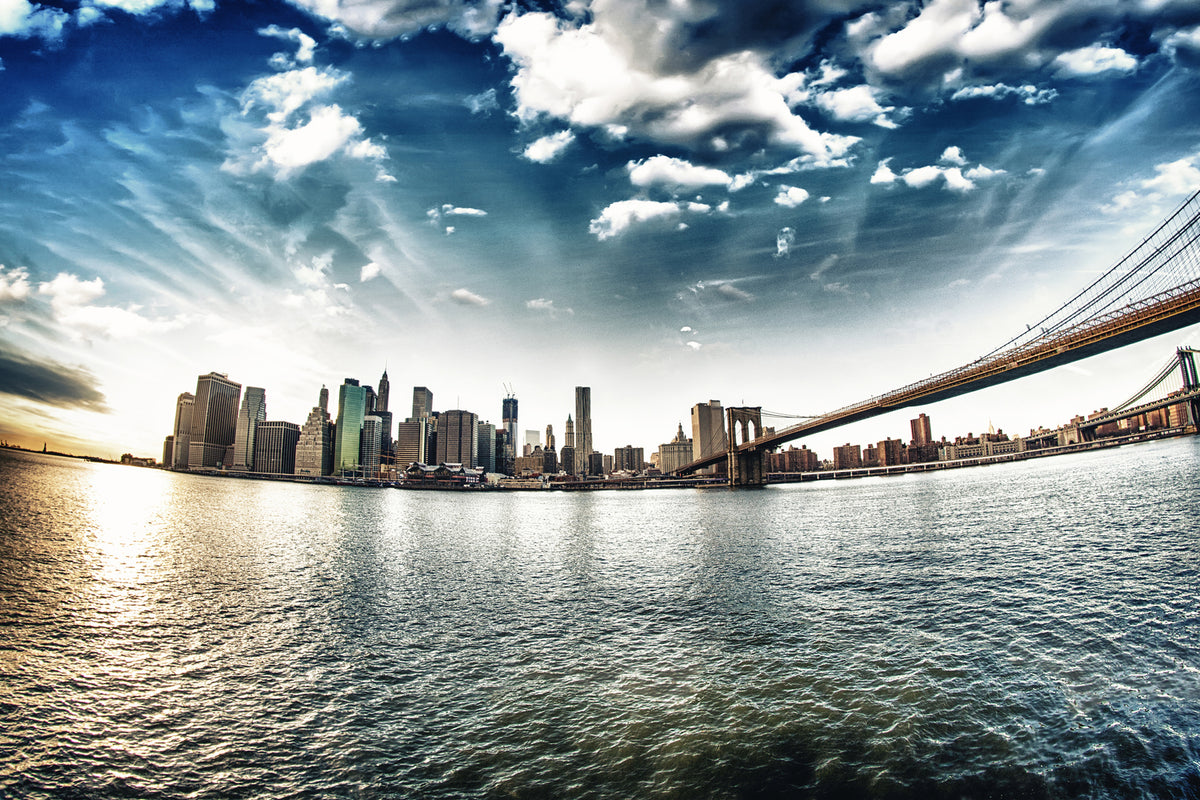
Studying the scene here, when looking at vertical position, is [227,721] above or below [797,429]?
below

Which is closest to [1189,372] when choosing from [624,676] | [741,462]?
[741,462]

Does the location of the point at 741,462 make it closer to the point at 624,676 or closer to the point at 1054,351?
the point at 1054,351

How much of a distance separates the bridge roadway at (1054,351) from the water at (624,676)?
2624 centimetres

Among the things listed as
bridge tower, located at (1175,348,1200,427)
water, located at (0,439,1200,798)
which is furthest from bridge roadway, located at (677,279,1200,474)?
bridge tower, located at (1175,348,1200,427)

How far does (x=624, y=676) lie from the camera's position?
14188 millimetres

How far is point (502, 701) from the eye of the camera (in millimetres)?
13031

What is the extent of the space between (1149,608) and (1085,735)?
10025 millimetres

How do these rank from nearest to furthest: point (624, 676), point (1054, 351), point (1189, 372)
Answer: point (624, 676) → point (1054, 351) → point (1189, 372)

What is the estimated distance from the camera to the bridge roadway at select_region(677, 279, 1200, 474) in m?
46.1

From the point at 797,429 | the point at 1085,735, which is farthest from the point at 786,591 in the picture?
the point at 797,429

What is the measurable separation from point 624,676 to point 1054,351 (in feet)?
219

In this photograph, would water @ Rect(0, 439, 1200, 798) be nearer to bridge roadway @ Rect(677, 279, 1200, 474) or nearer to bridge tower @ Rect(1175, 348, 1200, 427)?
bridge roadway @ Rect(677, 279, 1200, 474)

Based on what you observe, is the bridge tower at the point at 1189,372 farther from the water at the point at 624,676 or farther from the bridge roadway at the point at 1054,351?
the water at the point at 624,676

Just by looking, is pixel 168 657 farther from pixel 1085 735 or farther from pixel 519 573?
pixel 1085 735
